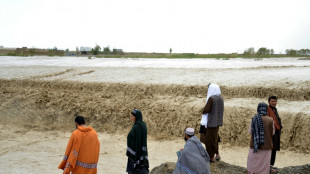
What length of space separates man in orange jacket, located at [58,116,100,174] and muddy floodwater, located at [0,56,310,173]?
10.0ft

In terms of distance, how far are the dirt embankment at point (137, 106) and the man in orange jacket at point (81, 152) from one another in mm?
5739

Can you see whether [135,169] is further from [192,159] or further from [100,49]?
[100,49]

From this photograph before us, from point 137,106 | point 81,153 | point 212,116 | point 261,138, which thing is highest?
point 212,116

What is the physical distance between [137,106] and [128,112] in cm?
46

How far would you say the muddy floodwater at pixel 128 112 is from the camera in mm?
8242

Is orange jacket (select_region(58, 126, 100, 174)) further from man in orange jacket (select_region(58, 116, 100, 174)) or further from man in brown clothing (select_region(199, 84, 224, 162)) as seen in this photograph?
man in brown clothing (select_region(199, 84, 224, 162))

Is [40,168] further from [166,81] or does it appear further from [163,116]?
[166,81]

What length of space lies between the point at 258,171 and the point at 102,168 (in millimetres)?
4343

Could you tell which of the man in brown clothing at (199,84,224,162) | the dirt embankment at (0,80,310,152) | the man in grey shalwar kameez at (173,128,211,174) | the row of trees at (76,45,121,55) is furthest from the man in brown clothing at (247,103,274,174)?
the row of trees at (76,45,121,55)

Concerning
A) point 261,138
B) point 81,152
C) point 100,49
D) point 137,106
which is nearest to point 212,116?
point 261,138

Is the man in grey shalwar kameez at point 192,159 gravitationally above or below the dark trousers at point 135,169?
above

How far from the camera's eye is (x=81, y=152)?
14.1 ft

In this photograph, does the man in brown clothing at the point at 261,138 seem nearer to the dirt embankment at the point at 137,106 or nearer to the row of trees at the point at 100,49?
the dirt embankment at the point at 137,106

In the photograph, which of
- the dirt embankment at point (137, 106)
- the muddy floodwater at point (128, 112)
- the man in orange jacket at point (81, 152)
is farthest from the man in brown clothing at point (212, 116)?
the dirt embankment at point (137, 106)
